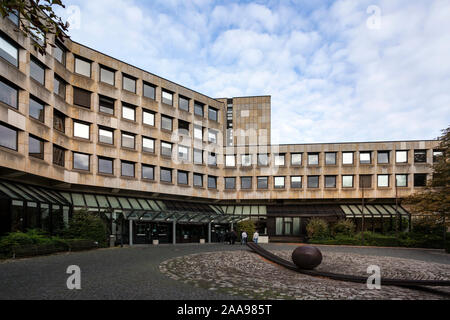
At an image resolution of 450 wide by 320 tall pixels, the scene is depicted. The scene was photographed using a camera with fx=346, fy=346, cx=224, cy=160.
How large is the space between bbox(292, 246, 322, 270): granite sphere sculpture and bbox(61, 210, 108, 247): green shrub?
689 inches

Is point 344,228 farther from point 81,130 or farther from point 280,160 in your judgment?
point 81,130

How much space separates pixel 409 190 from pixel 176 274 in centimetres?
3856

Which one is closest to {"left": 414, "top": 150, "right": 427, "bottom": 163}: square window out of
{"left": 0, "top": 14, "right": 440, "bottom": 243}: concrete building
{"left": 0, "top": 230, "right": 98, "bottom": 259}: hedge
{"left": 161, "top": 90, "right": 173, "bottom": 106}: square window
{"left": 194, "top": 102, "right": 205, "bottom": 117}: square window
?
{"left": 0, "top": 14, "right": 440, "bottom": 243}: concrete building

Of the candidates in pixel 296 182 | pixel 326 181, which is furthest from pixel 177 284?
pixel 326 181

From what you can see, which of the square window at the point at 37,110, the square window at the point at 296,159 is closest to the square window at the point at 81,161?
the square window at the point at 37,110

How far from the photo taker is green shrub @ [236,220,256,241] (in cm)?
3922

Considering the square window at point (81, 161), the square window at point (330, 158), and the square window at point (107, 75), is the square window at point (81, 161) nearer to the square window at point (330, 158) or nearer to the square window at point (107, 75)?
the square window at point (107, 75)

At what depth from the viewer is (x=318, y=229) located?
38.4 m

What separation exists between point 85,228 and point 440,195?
29.2m

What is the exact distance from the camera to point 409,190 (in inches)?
1687

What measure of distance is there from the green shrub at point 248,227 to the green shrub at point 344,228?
902 centimetres

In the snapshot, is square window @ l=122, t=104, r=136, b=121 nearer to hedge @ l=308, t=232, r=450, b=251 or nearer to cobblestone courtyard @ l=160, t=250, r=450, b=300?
cobblestone courtyard @ l=160, t=250, r=450, b=300

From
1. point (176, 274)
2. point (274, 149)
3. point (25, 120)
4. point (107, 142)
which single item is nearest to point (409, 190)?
point (274, 149)
